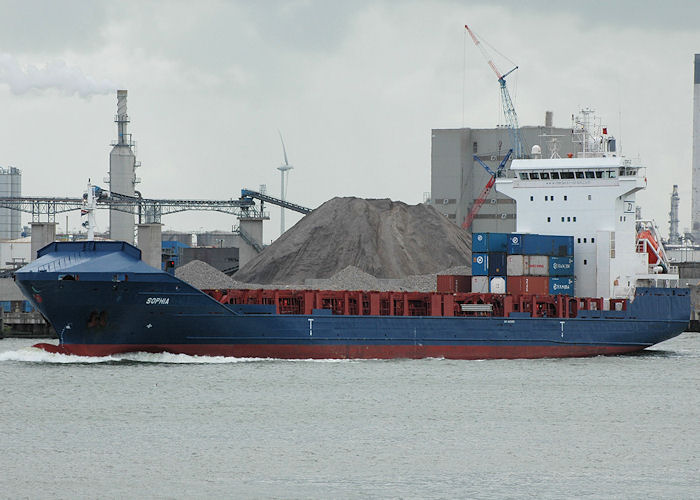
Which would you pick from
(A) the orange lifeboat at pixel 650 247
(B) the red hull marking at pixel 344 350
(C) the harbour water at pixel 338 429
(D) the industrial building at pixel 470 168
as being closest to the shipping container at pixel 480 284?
(B) the red hull marking at pixel 344 350

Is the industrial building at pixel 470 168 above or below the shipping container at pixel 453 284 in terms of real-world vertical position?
above

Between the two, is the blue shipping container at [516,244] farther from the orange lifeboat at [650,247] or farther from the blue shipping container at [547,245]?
the orange lifeboat at [650,247]

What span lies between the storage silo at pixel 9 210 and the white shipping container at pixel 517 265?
121296mm

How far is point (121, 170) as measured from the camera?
99.6m

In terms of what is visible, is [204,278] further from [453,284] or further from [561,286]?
[561,286]

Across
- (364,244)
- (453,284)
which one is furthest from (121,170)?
(453,284)

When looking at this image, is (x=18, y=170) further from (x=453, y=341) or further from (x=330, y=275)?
(x=453, y=341)

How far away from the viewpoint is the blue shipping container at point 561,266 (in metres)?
47.2

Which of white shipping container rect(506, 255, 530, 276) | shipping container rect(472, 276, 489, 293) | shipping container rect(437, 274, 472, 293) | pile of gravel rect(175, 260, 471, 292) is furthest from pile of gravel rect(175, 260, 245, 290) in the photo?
white shipping container rect(506, 255, 530, 276)

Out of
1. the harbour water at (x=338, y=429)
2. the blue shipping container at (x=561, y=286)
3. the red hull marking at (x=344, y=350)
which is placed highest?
the blue shipping container at (x=561, y=286)

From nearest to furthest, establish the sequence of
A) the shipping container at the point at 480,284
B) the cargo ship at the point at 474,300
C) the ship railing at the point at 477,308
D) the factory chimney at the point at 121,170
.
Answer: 1. the cargo ship at the point at 474,300
2. the ship railing at the point at 477,308
3. the shipping container at the point at 480,284
4. the factory chimney at the point at 121,170

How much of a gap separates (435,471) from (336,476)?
2.14 meters

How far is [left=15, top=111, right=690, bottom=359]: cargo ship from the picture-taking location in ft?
131

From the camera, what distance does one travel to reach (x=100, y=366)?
39.7 meters
